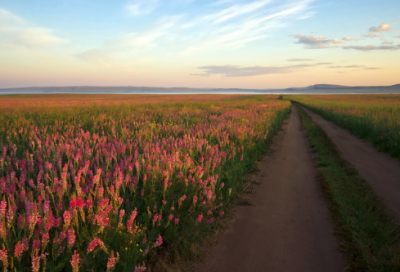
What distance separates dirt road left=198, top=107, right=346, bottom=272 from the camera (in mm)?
3148

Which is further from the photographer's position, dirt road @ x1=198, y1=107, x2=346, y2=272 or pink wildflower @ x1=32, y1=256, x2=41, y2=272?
dirt road @ x1=198, y1=107, x2=346, y2=272

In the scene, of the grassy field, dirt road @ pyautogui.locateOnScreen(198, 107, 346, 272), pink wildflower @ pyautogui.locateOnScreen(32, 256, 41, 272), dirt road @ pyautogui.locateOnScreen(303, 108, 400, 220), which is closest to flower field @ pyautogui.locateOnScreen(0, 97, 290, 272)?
pink wildflower @ pyautogui.locateOnScreen(32, 256, 41, 272)

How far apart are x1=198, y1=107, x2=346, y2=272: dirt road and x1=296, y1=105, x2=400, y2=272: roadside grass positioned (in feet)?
0.57

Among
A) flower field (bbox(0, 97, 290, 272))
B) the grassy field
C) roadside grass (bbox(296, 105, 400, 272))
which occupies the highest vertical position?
the grassy field

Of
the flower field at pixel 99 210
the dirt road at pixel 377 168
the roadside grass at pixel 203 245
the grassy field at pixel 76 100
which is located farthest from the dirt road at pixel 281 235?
the grassy field at pixel 76 100

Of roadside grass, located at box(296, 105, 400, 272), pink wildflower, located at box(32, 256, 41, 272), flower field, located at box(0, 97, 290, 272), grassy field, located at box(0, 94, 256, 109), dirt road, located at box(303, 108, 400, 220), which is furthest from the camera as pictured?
grassy field, located at box(0, 94, 256, 109)

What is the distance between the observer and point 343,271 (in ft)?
10.00

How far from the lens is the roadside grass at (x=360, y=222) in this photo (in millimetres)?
3145

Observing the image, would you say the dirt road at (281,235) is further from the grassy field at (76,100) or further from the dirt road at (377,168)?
the grassy field at (76,100)

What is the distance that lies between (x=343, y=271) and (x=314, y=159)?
20.1 ft

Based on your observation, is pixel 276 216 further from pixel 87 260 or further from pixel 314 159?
pixel 314 159

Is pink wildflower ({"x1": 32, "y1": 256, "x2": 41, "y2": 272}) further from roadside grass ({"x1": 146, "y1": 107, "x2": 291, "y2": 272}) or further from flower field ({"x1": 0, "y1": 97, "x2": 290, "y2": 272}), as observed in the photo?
roadside grass ({"x1": 146, "y1": 107, "x2": 291, "y2": 272})

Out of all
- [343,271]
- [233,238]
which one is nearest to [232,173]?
[233,238]

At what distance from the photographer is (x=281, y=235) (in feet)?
12.5
